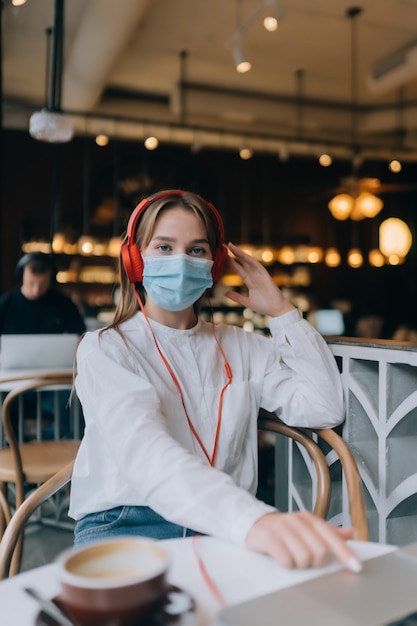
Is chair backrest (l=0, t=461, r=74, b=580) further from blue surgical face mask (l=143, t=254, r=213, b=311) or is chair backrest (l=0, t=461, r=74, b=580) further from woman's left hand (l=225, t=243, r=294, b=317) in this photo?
woman's left hand (l=225, t=243, r=294, b=317)

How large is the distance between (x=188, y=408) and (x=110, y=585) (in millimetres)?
839

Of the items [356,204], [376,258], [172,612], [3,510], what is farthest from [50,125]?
[376,258]

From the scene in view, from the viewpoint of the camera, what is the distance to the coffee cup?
0.55 metres

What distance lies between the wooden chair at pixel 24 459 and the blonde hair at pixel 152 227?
2.71ft

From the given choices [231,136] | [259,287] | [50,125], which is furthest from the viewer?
[231,136]

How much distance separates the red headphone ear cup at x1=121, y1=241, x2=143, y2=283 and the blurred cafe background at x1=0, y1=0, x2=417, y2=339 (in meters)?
2.39

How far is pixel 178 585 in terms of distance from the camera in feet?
2.36

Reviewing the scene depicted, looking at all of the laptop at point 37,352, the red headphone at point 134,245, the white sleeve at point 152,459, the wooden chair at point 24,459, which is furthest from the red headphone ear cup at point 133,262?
the laptop at point 37,352

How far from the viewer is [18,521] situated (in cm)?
115

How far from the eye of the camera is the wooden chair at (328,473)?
1099 mm

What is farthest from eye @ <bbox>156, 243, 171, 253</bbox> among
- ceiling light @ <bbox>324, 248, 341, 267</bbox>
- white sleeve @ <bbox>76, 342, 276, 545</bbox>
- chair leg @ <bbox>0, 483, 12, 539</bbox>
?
ceiling light @ <bbox>324, 248, 341, 267</bbox>

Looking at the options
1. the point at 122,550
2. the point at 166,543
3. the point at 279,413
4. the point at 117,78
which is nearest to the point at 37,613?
the point at 122,550

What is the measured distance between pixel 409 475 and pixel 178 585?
3.16 ft

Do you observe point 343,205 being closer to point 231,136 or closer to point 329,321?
point 329,321
